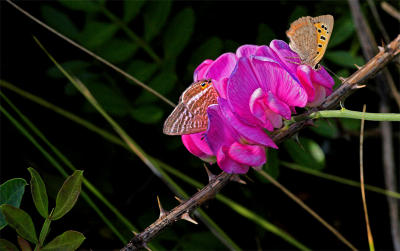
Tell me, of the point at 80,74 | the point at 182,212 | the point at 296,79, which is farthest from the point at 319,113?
the point at 80,74

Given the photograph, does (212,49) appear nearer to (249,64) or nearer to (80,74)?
→ (80,74)

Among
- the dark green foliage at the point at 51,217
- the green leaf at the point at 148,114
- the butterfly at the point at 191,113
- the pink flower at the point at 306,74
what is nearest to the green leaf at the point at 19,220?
the dark green foliage at the point at 51,217

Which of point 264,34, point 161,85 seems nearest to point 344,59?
point 264,34

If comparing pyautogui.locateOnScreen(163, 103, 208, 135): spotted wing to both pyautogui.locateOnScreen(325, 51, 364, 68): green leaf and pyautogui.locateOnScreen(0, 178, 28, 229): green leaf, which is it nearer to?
pyautogui.locateOnScreen(0, 178, 28, 229): green leaf

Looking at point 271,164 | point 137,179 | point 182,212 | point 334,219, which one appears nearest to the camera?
point 182,212

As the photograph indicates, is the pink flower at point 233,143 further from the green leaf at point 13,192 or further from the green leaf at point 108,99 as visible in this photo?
the green leaf at point 108,99

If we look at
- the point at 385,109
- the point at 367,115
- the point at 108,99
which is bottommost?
the point at 385,109

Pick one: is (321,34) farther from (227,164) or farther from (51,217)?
(51,217)
